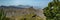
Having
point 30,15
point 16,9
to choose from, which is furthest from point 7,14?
point 30,15

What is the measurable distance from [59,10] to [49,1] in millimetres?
161

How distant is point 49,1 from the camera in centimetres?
229

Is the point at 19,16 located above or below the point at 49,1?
below

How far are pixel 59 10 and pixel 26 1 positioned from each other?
39cm

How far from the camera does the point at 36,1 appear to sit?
231 cm

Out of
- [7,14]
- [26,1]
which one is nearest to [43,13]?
[26,1]

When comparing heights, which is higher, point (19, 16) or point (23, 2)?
point (23, 2)

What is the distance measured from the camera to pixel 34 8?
90.7 inches

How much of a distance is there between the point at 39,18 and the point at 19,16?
230 mm

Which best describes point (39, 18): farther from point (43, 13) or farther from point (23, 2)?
point (23, 2)

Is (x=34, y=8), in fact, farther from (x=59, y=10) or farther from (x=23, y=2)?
(x=59, y=10)

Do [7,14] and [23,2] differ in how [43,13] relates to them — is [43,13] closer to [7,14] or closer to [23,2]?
[23,2]

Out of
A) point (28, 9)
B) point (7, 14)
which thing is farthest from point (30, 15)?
point (7, 14)

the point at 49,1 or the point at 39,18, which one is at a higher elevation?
the point at 49,1
